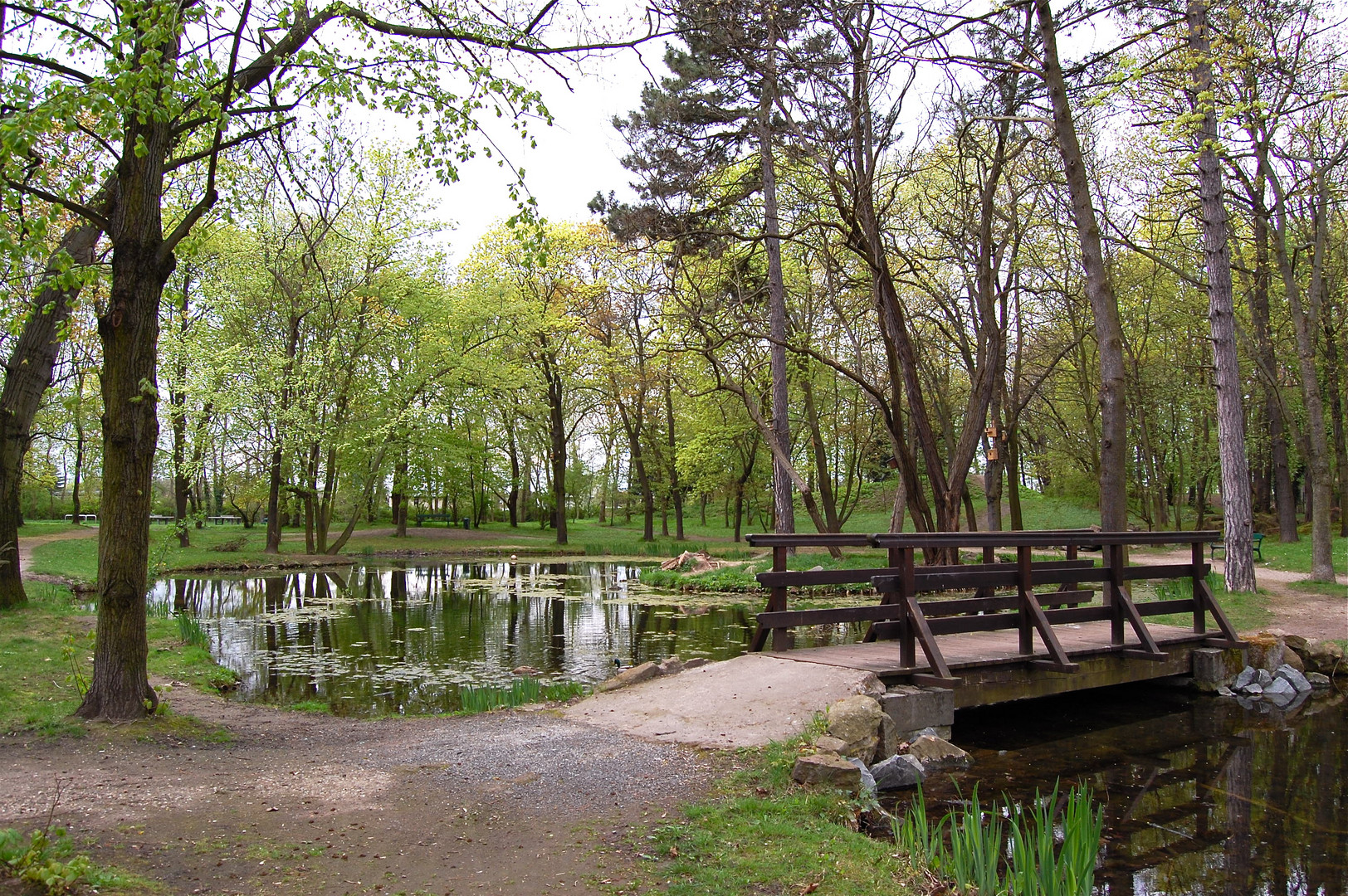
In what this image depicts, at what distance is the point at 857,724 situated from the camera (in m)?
6.46

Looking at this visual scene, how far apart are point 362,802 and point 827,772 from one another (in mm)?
2862

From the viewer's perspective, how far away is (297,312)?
89.5 feet

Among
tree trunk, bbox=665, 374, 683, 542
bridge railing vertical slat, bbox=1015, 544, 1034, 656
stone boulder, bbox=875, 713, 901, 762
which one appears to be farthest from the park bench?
tree trunk, bbox=665, 374, 683, 542

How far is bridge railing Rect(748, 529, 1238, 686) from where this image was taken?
7844 mm

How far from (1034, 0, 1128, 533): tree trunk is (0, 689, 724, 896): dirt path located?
724cm

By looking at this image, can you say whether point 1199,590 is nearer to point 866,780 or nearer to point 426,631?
point 866,780

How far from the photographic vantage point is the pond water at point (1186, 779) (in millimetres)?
5125

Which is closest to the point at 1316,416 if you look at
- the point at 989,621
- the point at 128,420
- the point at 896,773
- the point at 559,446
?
the point at 989,621

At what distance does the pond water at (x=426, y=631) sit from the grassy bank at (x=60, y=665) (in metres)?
0.55

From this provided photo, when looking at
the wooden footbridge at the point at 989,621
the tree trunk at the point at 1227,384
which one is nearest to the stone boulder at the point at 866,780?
the wooden footbridge at the point at 989,621

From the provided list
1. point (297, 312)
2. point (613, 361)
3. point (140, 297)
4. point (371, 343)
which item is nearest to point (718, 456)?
point (613, 361)

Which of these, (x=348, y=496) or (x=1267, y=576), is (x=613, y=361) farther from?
(x=1267, y=576)

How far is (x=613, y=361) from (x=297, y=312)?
12.7 m

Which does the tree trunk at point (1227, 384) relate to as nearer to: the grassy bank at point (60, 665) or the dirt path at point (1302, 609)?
the dirt path at point (1302, 609)
